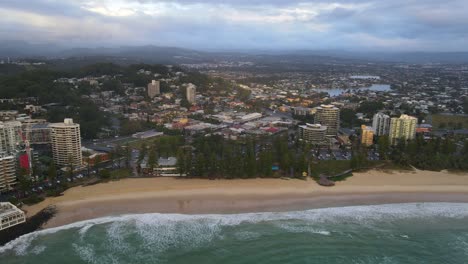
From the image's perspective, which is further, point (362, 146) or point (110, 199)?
point (362, 146)

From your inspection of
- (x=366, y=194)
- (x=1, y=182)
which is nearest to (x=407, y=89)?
(x=366, y=194)

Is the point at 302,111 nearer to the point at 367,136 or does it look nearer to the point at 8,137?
the point at 367,136

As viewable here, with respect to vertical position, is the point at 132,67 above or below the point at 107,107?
above

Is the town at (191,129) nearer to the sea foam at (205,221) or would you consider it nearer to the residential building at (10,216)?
the residential building at (10,216)

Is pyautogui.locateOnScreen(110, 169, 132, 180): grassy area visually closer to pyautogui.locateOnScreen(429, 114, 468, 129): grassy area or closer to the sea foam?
the sea foam

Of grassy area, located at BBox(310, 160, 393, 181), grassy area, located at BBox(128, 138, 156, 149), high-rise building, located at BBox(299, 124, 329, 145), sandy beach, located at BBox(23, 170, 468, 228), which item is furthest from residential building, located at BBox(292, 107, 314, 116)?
sandy beach, located at BBox(23, 170, 468, 228)

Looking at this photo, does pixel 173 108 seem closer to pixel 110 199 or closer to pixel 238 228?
pixel 110 199
